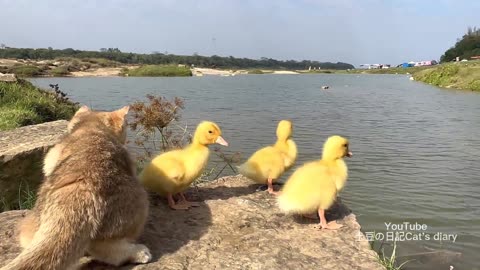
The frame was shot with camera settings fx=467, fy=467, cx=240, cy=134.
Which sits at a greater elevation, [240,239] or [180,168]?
[180,168]

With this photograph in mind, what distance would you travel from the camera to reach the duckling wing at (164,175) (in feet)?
15.7

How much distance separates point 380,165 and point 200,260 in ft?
27.0

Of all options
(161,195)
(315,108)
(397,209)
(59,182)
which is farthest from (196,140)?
(315,108)

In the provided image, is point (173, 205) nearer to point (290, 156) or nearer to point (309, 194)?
point (309, 194)

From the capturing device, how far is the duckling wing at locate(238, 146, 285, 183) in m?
5.64

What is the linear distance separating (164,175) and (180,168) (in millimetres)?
180

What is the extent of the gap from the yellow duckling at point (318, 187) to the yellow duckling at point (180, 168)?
95 cm

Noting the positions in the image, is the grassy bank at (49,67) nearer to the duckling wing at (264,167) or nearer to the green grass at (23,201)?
the green grass at (23,201)

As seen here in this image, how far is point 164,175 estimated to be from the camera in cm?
478

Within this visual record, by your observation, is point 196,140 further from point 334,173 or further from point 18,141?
point 18,141

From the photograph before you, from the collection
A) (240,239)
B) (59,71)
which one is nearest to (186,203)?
(240,239)

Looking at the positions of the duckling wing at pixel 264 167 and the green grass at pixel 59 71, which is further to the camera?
the green grass at pixel 59 71

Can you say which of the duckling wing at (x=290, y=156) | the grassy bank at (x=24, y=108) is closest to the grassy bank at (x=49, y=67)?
the grassy bank at (x=24, y=108)

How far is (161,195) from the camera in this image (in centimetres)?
511
